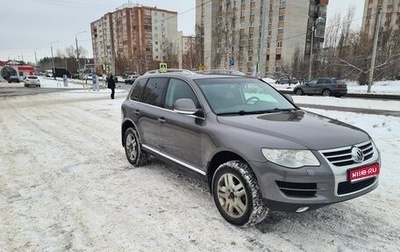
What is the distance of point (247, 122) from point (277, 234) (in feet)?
4.13

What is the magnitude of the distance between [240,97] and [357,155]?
168cm

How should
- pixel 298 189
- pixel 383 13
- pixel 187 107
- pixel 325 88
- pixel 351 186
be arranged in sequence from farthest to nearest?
pixel 383 13, pixel 325 88, pixel 187 107, pixel 351 186, pixel 298 189

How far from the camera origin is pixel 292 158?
8.77ft

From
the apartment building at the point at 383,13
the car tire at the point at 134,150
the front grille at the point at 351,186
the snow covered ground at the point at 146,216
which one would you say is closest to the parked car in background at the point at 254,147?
the front grille at the point at 351,186

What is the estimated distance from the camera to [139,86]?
5.31 m

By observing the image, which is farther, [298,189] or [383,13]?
[383,13]

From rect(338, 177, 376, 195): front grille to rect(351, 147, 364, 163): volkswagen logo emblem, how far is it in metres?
0.23

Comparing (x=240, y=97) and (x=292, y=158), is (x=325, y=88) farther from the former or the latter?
(x=292, y=158)

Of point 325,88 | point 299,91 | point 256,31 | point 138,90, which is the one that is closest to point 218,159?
point 138,90

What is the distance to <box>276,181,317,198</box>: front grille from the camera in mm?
2629

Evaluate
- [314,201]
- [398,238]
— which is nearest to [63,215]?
[314,201]

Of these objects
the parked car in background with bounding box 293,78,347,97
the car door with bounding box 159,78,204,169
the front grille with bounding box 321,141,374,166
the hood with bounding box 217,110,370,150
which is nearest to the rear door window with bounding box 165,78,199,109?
the car door with bounding box 159,78,204,169

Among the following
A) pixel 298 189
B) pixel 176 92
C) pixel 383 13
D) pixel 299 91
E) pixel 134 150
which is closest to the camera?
pixel 298 189

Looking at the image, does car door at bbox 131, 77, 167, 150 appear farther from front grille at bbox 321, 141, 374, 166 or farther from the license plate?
the license plate
